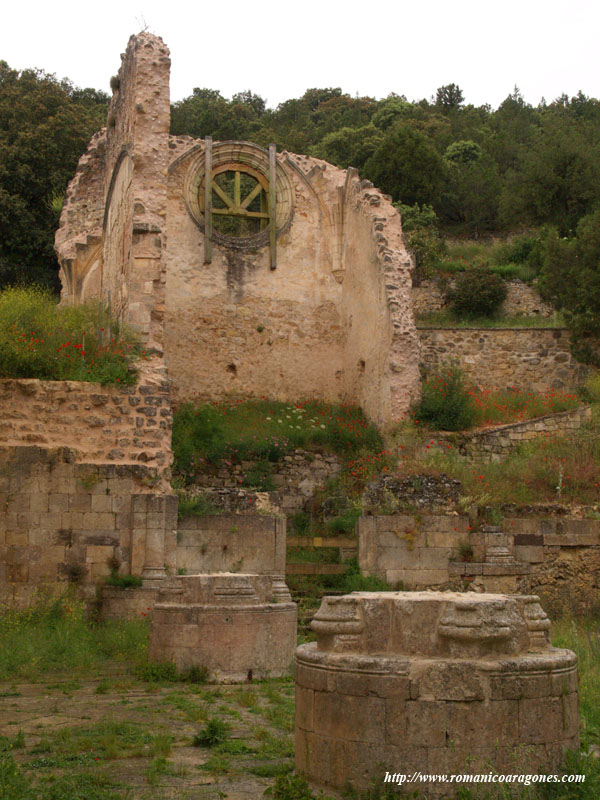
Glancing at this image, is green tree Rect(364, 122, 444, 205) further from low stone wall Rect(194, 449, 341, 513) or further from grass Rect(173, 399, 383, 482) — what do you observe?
low stone wall Rect(194, 449, 341, 513)

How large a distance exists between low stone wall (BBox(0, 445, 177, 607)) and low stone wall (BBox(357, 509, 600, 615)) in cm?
302

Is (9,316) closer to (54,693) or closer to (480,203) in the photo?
(54,693)

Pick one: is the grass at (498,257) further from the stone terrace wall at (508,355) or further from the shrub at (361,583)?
the shrub at (361,583)

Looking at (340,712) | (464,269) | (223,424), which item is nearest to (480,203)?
(464,269)

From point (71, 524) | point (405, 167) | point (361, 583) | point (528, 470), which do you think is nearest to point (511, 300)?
point (405, 167)

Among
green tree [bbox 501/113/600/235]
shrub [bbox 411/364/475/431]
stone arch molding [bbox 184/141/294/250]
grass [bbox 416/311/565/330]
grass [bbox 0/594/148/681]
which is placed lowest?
grass [bbox 0/594/148/681]

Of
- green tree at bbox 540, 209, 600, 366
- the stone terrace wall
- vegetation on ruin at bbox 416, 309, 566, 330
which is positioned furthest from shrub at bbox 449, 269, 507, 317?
the stone terrace wall

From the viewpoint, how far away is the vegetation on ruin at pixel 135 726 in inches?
184

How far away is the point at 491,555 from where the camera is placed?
13.1 meters

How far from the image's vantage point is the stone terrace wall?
21.5 meters

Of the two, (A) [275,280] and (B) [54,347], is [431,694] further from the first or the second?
(A) [275,280]

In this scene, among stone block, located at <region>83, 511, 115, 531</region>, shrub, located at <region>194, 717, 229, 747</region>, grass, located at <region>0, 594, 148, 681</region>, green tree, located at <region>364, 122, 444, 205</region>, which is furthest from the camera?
green tree, located at <region>364, 122, 444, 205</region>

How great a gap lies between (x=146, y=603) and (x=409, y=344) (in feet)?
28.1

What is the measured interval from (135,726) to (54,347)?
24.9 feet
